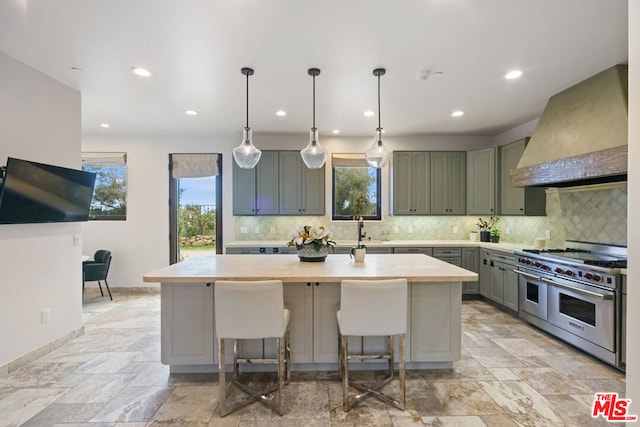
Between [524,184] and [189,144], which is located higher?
[189,144]

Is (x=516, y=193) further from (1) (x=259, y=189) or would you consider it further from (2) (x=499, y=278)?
(1) (x=259, y=189)

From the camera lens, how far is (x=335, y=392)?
2.44 meters

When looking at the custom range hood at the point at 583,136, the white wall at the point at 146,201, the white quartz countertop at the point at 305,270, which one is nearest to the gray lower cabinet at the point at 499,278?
the custom range hood at the point at 583,136

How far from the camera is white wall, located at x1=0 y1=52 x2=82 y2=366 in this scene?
8.96 feet

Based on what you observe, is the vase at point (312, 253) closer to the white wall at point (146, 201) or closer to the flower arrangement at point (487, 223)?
the white wall at point (146, 201)

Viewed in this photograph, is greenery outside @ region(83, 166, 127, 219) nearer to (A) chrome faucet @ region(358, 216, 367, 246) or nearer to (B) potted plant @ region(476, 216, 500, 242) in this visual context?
(A) chrome faucet @ region(358, 216, 367, 246)

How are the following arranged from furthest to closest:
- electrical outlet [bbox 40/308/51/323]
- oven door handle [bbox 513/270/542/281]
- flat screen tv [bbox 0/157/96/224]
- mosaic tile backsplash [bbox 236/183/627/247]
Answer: oven door handle [bbox 513/270/542/281] < mosaic tile backsplash [bbox 236/183/627/247] < electrical outlet [bbox 40/308/51/323] < flat screen tv [bbox 0/157/96/224]

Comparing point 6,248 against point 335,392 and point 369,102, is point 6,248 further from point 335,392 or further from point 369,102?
point 369,102

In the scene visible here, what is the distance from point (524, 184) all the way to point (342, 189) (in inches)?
111

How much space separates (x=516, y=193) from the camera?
14.8 ft

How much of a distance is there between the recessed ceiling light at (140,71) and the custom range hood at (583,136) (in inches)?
166

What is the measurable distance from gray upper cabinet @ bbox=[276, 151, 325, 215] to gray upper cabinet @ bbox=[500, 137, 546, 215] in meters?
2.81

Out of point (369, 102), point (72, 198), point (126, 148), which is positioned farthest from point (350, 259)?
point (126, 148)

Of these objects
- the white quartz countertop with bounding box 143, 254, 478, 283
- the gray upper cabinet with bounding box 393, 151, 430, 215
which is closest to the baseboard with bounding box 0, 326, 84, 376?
the white quartz countertop with bounding box 143, 254, 478, 283
